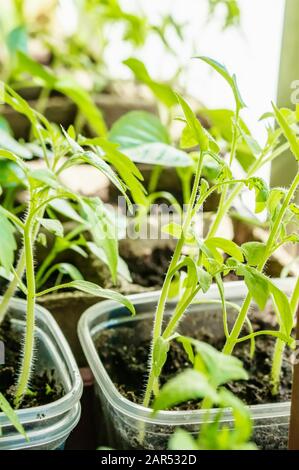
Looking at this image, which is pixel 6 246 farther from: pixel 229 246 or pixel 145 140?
pixel 145 140

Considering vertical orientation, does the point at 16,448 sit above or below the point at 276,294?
below

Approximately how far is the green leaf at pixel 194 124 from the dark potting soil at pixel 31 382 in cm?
30

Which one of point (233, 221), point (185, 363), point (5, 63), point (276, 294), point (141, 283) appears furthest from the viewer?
point (5, 63)

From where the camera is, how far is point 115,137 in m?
0.87

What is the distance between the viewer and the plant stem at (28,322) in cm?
58

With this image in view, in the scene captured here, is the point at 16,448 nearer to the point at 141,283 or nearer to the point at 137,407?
the point at 137,407

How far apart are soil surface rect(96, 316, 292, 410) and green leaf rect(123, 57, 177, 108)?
Result: 290mm

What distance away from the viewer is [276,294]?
1.75ft

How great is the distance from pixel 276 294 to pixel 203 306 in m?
0.35

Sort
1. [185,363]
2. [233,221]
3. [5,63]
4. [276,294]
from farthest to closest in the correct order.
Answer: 1. [5,63]
2. [233,221]
3. [185,363]
4. [276,294]

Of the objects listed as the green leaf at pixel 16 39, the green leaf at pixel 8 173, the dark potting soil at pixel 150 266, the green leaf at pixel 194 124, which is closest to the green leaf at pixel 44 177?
the green leaf at pixel 194 124

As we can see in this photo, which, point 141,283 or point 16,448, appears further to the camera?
point 141,283

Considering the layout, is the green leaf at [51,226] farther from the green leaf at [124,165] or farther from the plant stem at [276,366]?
the plant stem at [276,366]
